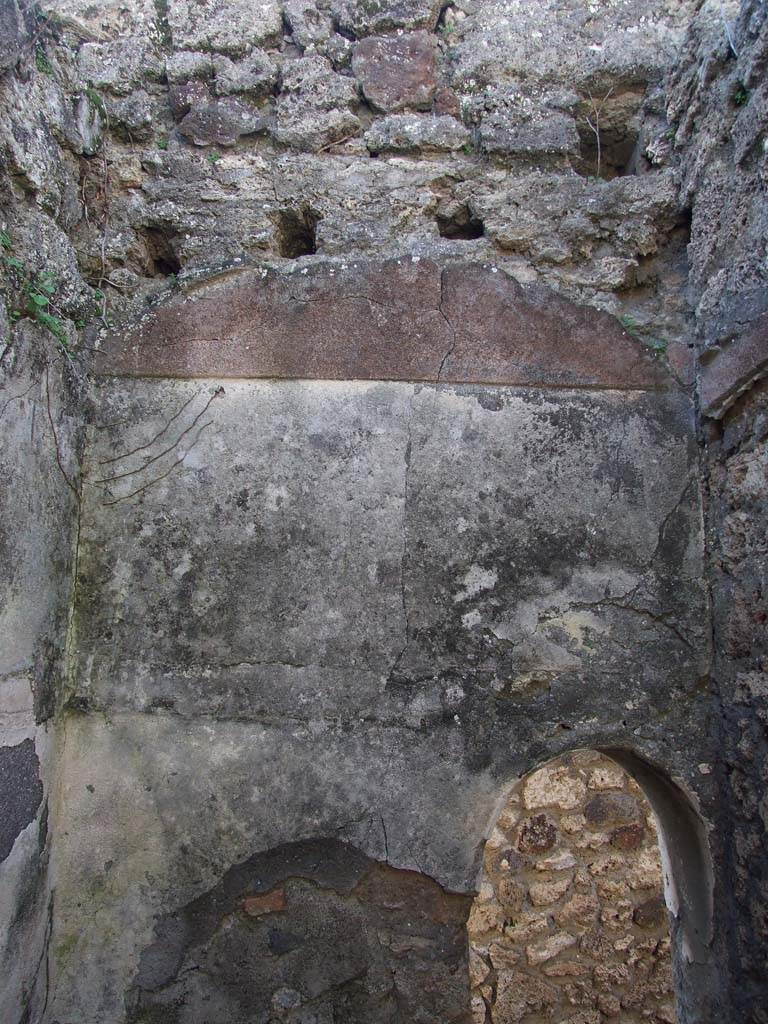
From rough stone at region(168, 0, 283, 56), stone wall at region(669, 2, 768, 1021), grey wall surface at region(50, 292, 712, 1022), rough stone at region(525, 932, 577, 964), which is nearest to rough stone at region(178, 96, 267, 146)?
rough stone at region(168, 0, 283, 56)

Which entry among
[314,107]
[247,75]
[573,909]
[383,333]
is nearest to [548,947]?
[573,909]

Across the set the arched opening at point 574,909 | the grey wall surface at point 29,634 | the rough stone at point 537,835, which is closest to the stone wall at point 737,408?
the arched opening at point 574,909

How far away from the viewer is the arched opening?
3627 millimetres

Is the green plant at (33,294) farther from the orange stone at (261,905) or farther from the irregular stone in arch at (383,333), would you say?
the orange stone at (261,905)

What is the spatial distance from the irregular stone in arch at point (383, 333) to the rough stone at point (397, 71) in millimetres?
784

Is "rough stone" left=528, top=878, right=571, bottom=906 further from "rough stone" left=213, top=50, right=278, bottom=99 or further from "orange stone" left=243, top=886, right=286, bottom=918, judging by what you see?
"rough stone" left=213, top=50, right=278, bottom=99

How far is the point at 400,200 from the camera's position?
2676 millimetres

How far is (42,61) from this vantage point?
2.55 metres

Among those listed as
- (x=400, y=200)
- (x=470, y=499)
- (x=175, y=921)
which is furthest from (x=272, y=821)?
(x=400, y=200)

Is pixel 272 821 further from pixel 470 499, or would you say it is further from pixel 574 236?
pixel 574 236

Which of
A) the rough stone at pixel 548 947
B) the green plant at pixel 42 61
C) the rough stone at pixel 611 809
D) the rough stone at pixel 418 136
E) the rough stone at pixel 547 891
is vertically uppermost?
the green plant at pixel 42 61

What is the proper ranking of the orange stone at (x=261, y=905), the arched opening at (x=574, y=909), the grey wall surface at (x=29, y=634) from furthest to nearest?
the arched opening at (x=574, y=909) → the orange stone at (x=261, y=905) → the grey wall surface at (x=29, y=634)

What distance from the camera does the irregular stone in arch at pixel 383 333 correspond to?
2496mm

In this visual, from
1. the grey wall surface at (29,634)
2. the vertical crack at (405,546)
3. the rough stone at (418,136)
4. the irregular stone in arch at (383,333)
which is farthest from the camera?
the rough stone at (418,136)
